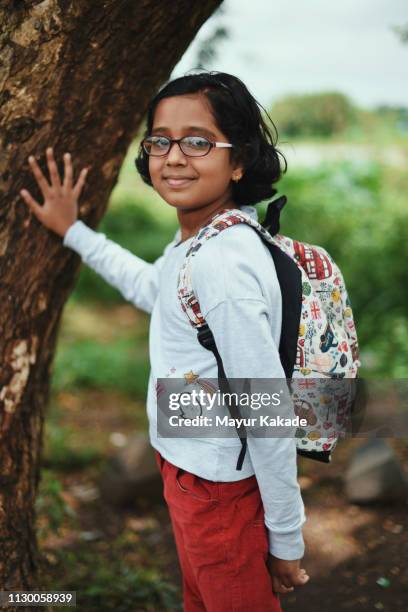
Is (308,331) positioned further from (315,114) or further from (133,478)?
(315,114)

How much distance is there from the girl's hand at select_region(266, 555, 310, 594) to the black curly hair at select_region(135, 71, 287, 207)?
99cm

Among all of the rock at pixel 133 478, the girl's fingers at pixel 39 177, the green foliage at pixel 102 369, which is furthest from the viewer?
the green foliage at pixel 102 369

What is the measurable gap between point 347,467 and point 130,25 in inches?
109

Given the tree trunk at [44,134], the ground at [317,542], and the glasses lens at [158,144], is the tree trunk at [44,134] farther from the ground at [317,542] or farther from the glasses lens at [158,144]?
the ground at [317,542]

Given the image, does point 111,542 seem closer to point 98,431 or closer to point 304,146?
point 98,431

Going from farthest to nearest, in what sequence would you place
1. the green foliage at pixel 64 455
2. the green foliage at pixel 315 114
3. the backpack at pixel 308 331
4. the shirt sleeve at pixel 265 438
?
1. the green foliage at pixel 315 114
2. the green foliage at pixel 64 455
3. the backpack at pixel 308 331
4. the shirt sleeve at pixel 265 438

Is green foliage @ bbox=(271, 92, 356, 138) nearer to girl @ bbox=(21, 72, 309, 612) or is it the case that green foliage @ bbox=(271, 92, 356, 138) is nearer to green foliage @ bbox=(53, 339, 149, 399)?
green foliage @ bbox=(53, 339, 149, 399)

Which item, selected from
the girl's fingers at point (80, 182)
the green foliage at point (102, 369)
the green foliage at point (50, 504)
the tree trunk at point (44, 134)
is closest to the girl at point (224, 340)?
the tree trunk at point (44, 134)

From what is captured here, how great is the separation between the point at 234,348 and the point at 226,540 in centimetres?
54

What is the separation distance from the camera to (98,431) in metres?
4.66

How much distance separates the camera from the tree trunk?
1876 mm

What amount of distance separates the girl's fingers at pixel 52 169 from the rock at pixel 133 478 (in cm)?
201

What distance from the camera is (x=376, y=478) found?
3.30 meters

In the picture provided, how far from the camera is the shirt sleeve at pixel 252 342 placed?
4.90 ft
